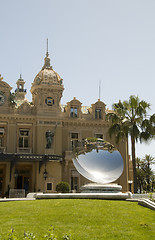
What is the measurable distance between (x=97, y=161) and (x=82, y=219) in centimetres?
1136

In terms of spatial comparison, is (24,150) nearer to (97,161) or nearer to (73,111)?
(73,111)

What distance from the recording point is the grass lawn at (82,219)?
14836mm

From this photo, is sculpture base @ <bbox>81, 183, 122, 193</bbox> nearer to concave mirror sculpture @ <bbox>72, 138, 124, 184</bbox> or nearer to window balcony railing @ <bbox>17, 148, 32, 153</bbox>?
concave mirror sculpture @ <bbox>72, 138, 124, 184</bbox>

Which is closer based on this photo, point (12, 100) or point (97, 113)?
point (12, 100)

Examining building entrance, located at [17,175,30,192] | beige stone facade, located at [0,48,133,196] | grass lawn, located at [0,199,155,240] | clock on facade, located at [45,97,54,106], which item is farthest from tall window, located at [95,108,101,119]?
grass lawn, located at [0,199,155,240]

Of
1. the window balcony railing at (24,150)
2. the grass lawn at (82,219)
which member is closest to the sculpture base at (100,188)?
the grass lawn at (82,219)

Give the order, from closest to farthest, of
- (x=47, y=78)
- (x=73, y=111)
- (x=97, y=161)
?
(x=97, y=161)
(x=47, y=78)
(x=73, y=111)

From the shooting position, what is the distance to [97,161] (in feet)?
91.6

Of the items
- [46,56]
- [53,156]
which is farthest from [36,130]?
[46,56]

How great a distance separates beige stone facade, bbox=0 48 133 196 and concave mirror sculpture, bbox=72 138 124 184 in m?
12.1

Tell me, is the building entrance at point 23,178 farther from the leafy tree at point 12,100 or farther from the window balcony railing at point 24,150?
the leafy tree at point 12,100

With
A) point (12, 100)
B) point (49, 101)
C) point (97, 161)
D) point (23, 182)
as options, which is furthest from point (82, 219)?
point (49, 101)

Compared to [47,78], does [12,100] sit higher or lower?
lower

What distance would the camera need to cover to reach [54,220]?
16484mm
